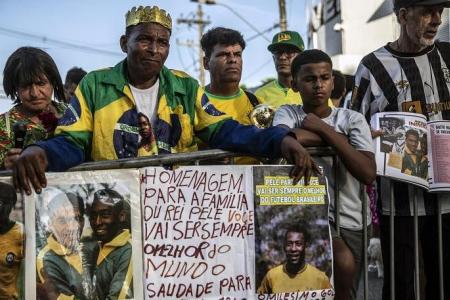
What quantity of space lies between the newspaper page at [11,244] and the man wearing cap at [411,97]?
213 cm

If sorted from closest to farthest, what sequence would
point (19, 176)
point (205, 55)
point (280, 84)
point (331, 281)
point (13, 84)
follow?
point (19, 176) < point (331, 281) < point (13, 84) < point (205, 55) < point (280, 84)

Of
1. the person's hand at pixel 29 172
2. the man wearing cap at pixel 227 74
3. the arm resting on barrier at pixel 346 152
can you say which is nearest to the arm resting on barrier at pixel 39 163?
the person's hand at pixel 29 172

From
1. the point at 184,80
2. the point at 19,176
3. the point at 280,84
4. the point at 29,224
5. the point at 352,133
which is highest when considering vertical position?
the point at 280,84

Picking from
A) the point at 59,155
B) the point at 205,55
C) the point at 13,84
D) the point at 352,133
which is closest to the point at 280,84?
the point at 205,55

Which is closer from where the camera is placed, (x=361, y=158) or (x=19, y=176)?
(x=19, y=176)

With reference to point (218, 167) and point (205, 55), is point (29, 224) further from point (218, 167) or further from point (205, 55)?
point (205, 55)

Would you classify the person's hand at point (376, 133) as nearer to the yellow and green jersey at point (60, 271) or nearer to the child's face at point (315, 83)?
the child's face at point (315, 83)

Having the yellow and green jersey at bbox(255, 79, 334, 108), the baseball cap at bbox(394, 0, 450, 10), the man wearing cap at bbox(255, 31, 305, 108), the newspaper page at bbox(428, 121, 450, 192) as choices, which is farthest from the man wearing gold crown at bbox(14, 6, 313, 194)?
the man wearing cap at bbox(255, 31, 305, 108)

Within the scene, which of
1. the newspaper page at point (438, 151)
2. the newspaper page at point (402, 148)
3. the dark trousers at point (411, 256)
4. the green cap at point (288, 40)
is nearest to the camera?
the newspaper page at point (402, 148)

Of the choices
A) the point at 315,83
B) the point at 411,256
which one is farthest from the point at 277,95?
the point at 411,256

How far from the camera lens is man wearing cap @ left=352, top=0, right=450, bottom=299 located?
3688mm

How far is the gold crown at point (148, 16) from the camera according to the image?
3184mm

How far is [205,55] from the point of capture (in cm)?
493

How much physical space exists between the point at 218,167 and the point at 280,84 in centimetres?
249
